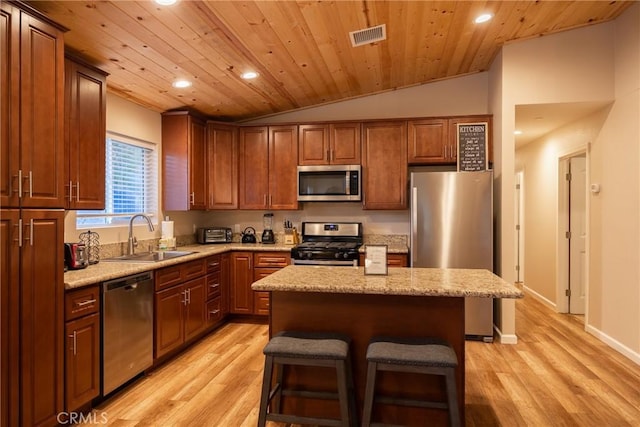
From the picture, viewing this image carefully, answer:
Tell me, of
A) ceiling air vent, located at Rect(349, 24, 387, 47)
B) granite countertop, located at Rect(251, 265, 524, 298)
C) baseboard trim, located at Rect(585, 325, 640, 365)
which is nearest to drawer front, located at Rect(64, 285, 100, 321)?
granite countertop, located at Rect(251, 265, 524, 298)

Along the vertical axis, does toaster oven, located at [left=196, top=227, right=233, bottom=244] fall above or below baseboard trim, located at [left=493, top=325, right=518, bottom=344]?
above

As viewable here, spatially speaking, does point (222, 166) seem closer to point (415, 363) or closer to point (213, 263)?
point (213, 263)

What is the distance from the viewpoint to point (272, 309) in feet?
7.60

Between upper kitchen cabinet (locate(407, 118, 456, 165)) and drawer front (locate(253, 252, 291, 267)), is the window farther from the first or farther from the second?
upper kitchen cabinet (locate(407, 118, 456, 165))

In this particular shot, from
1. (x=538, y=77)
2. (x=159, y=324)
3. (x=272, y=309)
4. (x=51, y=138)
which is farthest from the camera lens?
(x=538, y=77)

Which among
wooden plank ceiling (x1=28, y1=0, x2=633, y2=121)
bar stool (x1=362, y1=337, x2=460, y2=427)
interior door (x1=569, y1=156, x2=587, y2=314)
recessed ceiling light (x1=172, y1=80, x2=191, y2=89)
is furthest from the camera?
interior door (x1=569, y1=156, x2=587, y2=314)

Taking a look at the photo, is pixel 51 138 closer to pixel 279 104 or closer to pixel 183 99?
pixel 183 99

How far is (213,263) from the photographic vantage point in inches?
160

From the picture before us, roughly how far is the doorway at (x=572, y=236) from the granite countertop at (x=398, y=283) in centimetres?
310

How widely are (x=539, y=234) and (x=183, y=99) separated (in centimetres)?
505

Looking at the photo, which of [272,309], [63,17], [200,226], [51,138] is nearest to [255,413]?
[272,309]

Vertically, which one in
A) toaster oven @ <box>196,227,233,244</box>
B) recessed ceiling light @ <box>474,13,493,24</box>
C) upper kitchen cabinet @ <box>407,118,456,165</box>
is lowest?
toaster oven @ <box>196,227,233,244</box>

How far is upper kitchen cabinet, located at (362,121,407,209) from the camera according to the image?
432cm

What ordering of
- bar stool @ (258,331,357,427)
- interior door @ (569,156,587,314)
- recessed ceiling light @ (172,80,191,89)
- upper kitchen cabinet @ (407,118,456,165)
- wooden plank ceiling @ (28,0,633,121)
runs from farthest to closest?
interior door @ (569,156,587,314)
upper kitchen cabinet @ (407,118,456,165)
recessed ceiling light @ (172,80,191,89)
wooden plank ceiling @ (28,0,633,121)
bar stool @ (258,331,357,427)
